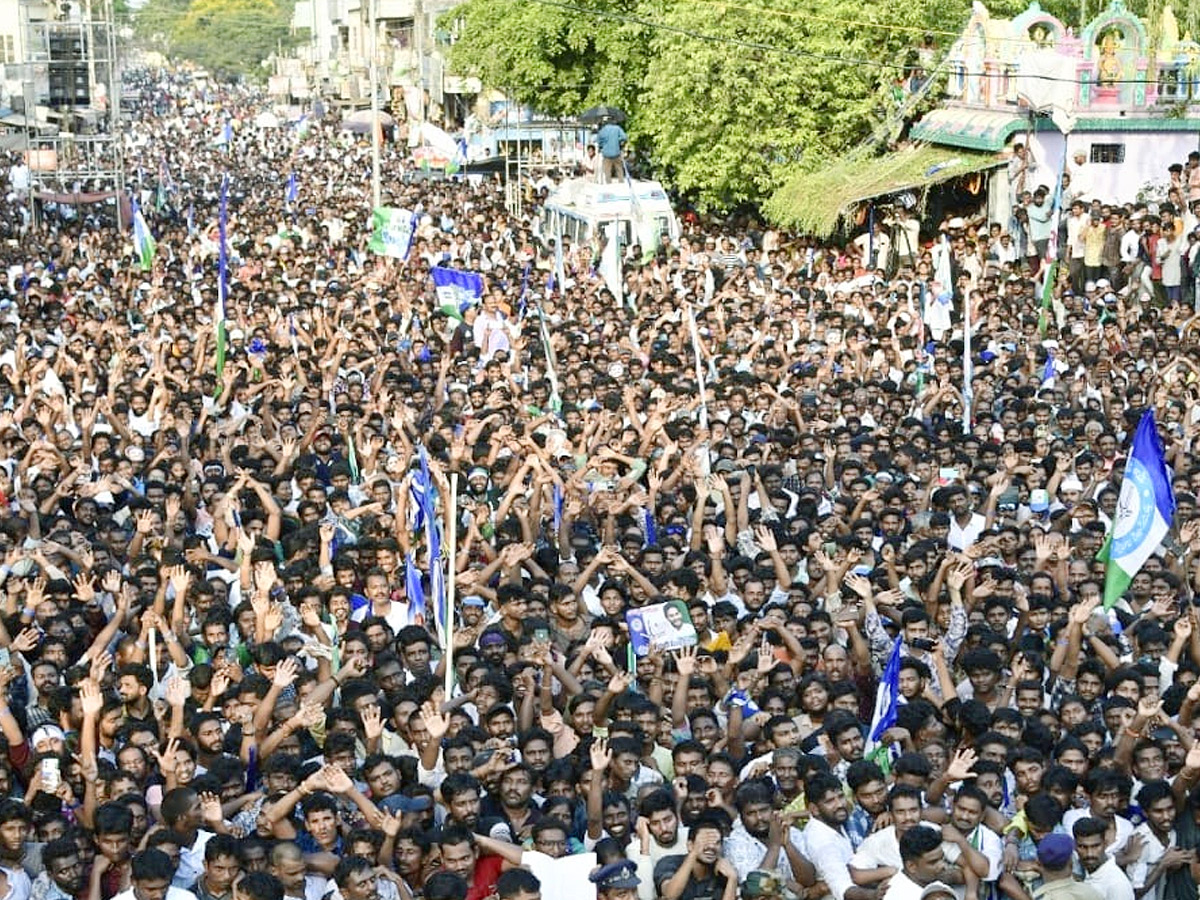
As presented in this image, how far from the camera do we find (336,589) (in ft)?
30.2

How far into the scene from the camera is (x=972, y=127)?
24.4 m

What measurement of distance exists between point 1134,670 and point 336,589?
343 cm

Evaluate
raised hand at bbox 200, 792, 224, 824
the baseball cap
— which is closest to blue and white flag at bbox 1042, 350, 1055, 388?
the baseball cap

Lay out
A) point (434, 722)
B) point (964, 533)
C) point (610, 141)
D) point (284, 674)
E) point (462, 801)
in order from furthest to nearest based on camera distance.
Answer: point (610, 141), point (964, 533), point (284, 674), point (434, 722), point (462, 801)

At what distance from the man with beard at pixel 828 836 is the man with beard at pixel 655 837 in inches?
9.1

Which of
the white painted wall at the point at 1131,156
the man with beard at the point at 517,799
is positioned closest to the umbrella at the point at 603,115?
the white painted wall at the point at 1131,156

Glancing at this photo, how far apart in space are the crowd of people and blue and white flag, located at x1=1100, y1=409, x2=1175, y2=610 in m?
0.21

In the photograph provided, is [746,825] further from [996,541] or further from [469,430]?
[469,430]

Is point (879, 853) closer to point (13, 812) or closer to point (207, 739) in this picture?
point (207, 739)

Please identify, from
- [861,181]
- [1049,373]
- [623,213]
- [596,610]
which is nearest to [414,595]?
[596,610]

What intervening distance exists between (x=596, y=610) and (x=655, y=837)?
8.96ft

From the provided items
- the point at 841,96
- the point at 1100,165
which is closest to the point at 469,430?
the point at 1100,165

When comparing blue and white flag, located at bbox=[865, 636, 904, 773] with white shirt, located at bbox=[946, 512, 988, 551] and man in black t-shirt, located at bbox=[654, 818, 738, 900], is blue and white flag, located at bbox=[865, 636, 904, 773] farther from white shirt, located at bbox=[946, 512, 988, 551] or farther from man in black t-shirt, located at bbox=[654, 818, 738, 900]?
white shirt, located at bbox=[946, 512, 988, 551]

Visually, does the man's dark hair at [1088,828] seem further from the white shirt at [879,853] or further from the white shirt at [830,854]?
the white shirt at [830,854]
